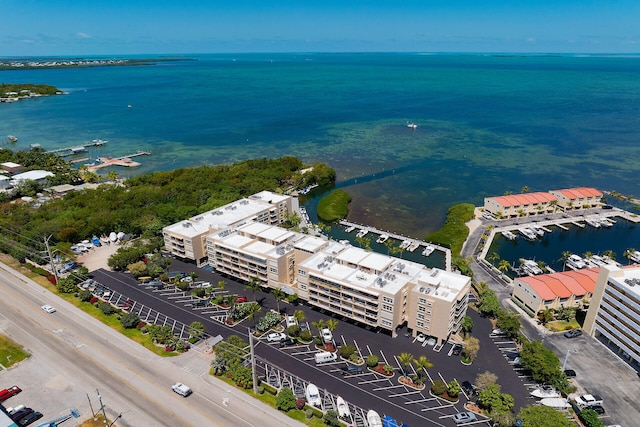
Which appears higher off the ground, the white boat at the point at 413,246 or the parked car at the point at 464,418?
the parked car at the point at 464,418

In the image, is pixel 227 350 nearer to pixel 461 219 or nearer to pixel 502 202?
pixel 461 219

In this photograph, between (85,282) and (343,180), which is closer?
(85,282)

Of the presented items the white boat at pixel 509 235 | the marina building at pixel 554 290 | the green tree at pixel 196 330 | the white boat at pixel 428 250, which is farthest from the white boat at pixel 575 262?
the green tree at pixel 196 330

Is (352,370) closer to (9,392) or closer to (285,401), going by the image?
(285,401)

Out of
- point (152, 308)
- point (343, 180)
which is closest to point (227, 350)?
point (152, 308)

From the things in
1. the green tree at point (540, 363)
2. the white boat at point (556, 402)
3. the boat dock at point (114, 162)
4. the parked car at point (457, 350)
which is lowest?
the boat dock at point (114, 162)

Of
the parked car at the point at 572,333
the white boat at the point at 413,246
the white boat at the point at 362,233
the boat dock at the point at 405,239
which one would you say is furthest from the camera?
the white boat at the point at 362,233

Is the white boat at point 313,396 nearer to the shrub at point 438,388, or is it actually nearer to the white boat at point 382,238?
the shrub at point 438,388
